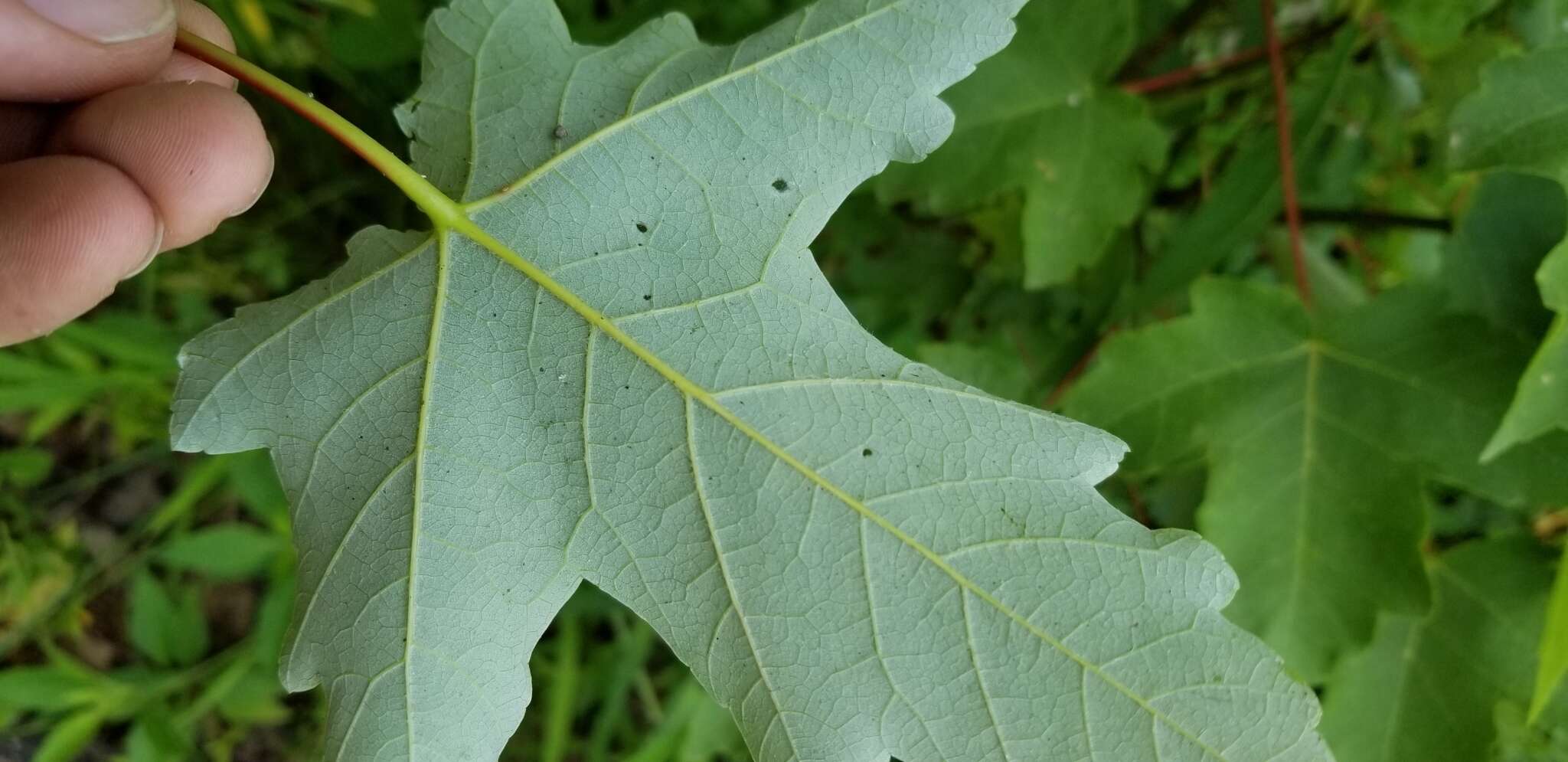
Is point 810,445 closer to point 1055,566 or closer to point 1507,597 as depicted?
point 1055,566

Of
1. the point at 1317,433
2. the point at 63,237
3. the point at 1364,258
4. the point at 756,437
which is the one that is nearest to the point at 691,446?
the point at 756,437

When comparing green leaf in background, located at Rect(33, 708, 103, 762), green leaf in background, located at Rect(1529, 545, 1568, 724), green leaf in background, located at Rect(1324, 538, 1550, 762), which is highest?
green leaf in background, located at Rect(1529, 545, 1568, 724)

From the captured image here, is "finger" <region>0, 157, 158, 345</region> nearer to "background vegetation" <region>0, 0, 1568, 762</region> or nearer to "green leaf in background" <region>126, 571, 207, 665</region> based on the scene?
"background vegetation" <region>0, 0, 1568, 762</region>

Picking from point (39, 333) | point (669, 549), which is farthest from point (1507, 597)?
point (39, 333)

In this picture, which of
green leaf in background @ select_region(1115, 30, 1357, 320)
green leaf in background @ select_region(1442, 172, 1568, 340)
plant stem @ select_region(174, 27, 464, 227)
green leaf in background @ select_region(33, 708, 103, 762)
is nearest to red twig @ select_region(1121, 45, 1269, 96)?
green leaf in background @ select_region(1115, 30, 1357, 320)

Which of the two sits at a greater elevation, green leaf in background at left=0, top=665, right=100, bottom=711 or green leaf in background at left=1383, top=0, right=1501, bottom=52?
green leaf in background at left=1383, top=0, right=1501, bottom=52

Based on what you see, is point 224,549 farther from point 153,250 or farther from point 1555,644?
point 1555,644

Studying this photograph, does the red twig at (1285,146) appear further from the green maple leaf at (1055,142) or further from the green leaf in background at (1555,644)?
the green leaf in background at (1555,644)
